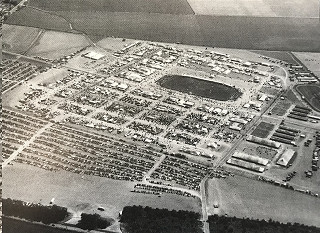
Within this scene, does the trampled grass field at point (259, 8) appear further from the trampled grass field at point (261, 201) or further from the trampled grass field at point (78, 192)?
the trampled grass field at point (78, 192)

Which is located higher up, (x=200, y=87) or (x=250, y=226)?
(x=200, y=87)

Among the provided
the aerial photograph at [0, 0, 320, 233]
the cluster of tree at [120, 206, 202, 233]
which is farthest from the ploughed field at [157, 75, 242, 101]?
the cluster of tree at [120, 206, 202, 233]

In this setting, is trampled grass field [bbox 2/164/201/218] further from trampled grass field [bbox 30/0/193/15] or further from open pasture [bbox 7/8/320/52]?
trampled grass field [bbox 30/0/193/15]

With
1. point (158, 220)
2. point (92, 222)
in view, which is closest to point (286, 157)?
point (158, 220)

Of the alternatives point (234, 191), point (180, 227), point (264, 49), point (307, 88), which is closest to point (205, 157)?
point (234, 191)

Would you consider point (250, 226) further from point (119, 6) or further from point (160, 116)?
point (119, 6)

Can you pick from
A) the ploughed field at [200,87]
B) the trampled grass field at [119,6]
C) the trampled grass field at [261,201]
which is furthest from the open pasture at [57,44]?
the trampled grass field at [261,201]
